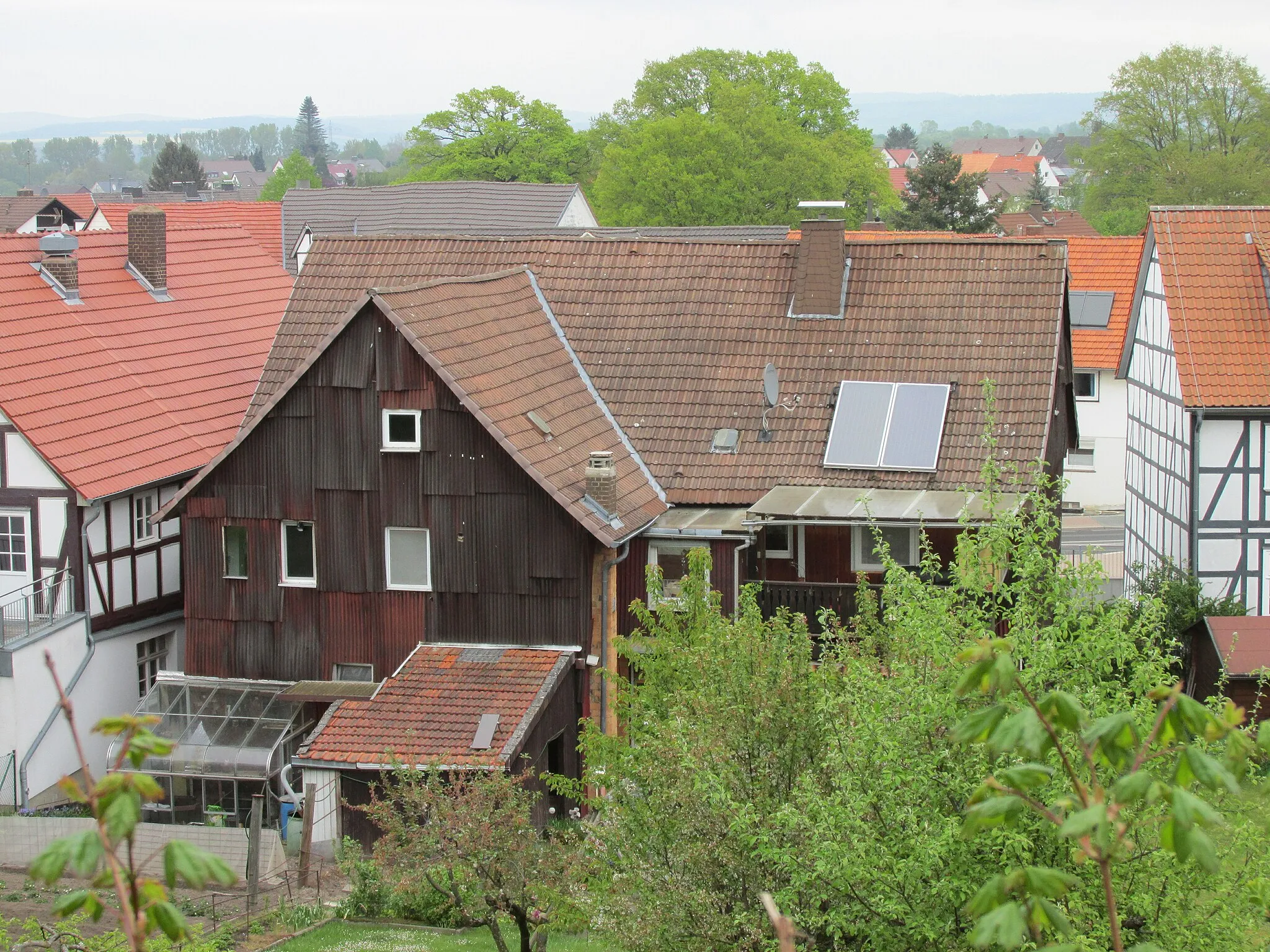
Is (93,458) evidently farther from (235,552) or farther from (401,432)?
(401,432)

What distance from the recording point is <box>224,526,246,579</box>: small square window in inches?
926

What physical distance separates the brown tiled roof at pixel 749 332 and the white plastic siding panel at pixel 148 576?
3.04 m

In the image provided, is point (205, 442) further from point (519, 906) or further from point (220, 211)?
point (220, 211)

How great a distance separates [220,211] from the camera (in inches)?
2400

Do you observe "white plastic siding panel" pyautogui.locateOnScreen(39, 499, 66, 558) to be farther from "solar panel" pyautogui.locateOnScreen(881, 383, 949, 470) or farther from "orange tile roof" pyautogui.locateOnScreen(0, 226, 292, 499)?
"solar panel" pyautogui.locateOnScreen(881, 383, 949, 470)

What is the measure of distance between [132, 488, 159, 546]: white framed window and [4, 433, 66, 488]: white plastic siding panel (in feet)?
5.65

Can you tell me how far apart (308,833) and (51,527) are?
7140mm

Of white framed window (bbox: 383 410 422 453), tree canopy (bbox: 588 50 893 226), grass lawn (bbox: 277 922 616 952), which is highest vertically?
tree canopy (bbox: 588 50 893 226)

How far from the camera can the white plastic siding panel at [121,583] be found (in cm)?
2494

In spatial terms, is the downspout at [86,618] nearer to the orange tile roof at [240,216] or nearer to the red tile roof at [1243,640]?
the red tile roof at [1243,640]

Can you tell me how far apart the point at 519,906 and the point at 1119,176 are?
64894 millimetres

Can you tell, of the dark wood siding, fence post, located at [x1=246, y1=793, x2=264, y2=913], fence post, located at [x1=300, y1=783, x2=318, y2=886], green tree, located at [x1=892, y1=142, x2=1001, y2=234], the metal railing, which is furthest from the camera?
green tree, located at [x1=892, y1=142, x2=1001, y2=234]

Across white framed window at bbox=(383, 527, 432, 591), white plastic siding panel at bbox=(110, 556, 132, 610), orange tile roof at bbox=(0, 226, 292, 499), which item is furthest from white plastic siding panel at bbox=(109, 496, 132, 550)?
white framed window at bbox=(383, 527, 432, 591)

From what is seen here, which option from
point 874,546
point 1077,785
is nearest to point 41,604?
point 874,546
